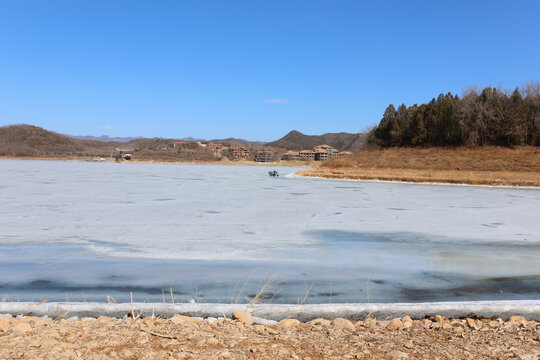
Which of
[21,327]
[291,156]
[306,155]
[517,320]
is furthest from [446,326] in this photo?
A: [306,155]

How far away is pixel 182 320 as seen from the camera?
307 cm

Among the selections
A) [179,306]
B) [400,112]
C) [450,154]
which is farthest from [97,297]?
[400,112]

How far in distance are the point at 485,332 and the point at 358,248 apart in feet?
11.2

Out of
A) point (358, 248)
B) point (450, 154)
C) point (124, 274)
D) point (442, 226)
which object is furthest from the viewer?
point (450, 154)

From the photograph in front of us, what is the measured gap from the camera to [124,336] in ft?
9.00

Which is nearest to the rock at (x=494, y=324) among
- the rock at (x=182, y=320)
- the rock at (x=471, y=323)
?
the rock at (x=471, y=323)

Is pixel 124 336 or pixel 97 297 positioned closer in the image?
pixel 124 336

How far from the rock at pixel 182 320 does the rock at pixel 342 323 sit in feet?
3.61

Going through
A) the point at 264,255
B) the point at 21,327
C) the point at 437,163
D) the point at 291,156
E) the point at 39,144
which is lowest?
the point at 264,255

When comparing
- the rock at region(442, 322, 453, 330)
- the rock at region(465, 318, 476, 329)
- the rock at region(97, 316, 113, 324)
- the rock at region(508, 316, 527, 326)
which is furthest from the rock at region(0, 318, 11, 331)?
the rock at region(508, 316, 527, 326)

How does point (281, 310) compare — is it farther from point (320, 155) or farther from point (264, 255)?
point (320, 155)

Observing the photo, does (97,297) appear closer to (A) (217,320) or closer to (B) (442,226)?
(A) (217,320)

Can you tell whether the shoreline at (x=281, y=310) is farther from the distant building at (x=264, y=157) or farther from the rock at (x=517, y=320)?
the distant building at (x=264, y=157)

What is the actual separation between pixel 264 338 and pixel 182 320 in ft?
2.33
